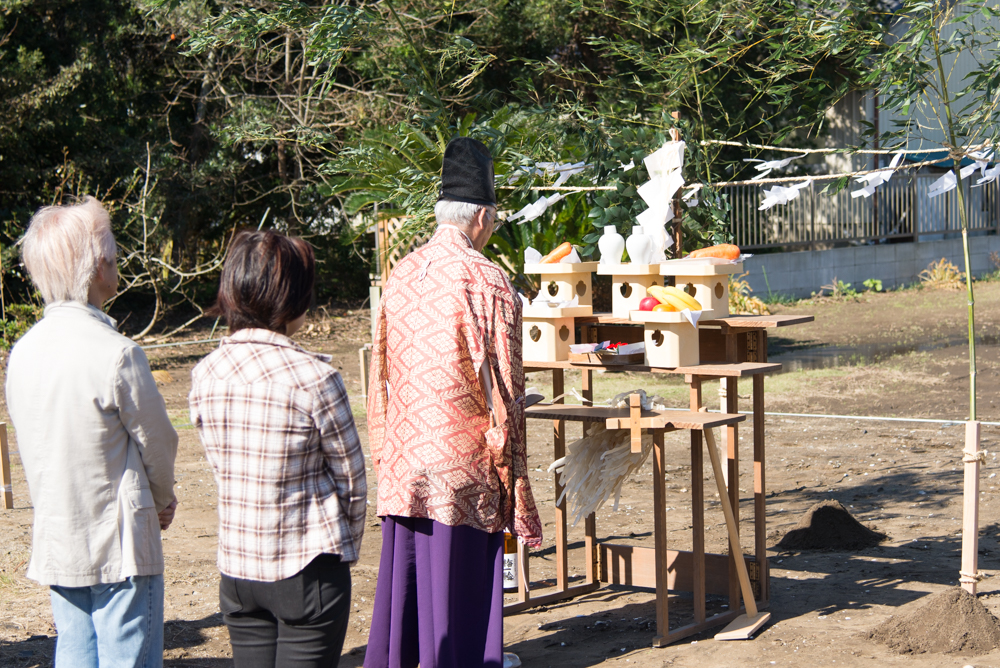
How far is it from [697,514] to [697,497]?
0.22 feet

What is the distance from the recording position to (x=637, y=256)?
4277mm

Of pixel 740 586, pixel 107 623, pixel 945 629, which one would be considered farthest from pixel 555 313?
pixel 107 623

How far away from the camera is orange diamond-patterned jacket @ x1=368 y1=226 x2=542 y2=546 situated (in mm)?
3102

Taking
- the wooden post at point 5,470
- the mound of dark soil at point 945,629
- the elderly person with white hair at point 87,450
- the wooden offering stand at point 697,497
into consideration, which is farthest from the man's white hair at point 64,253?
the wooden post at point 5,470

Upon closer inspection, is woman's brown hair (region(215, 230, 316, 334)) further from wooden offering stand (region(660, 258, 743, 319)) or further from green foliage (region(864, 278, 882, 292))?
green foliage (region(864, 278, 882, 292))

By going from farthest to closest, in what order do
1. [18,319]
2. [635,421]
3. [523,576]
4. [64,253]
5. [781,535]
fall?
[18,319] → [781,535] → [523,576] → [635,421] → [64,253]

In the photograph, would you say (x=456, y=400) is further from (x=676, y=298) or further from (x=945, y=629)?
(x=945, y=629)

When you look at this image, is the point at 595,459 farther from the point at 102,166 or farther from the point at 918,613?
the point at 102,166

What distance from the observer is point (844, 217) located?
1733 centimetres

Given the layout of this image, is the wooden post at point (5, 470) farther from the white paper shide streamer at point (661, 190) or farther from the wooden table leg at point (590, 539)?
the white paper shide streamer at point (661, 190)

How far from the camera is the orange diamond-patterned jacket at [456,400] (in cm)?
310

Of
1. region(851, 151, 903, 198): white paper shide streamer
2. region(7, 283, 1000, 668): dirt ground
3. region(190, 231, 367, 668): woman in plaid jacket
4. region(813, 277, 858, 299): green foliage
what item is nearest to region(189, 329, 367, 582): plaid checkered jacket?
region(190, 231, 367, 668): woman in plaid jacket

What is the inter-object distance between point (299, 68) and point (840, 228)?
30.9 feet

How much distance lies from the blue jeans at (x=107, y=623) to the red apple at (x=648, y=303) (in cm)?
217
